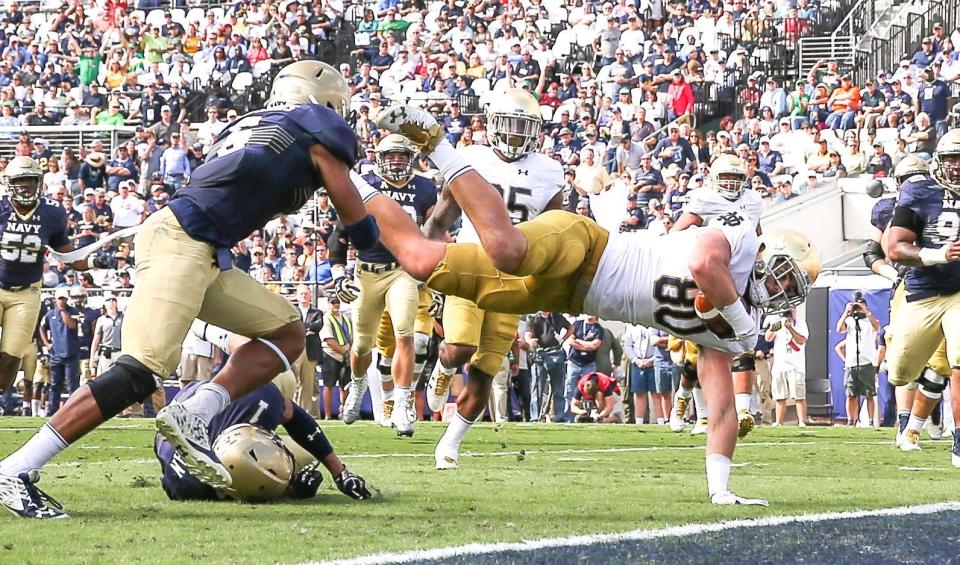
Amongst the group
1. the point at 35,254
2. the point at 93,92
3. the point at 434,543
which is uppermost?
the point at 93,92

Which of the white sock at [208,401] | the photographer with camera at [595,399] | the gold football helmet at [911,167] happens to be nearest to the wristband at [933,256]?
the gold football helmet at [911,167]

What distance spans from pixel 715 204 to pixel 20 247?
535cm

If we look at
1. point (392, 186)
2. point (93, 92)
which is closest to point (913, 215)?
point (392, 186)

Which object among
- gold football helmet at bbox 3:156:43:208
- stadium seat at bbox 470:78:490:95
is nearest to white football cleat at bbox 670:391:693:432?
gold football helmet at bbox 3:156:43:208

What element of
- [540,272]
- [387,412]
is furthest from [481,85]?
[540,272]

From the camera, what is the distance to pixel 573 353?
1688 centimetres

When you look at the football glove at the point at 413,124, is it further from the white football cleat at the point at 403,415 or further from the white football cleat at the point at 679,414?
the white football cleat at the point at 679,414

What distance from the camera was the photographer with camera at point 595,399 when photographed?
1639cm

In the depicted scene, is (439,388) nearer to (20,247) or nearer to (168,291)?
(20,247)

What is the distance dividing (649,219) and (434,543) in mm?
13939

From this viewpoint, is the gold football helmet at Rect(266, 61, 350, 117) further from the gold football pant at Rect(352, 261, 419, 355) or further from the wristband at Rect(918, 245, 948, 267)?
the gold football pant at Rect(352, 261, 419, 355)

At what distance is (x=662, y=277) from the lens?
6078 mm

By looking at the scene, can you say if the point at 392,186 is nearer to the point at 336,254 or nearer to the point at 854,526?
the point at 336,254

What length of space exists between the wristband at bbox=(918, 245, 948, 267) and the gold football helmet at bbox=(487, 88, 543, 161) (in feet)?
8.26
